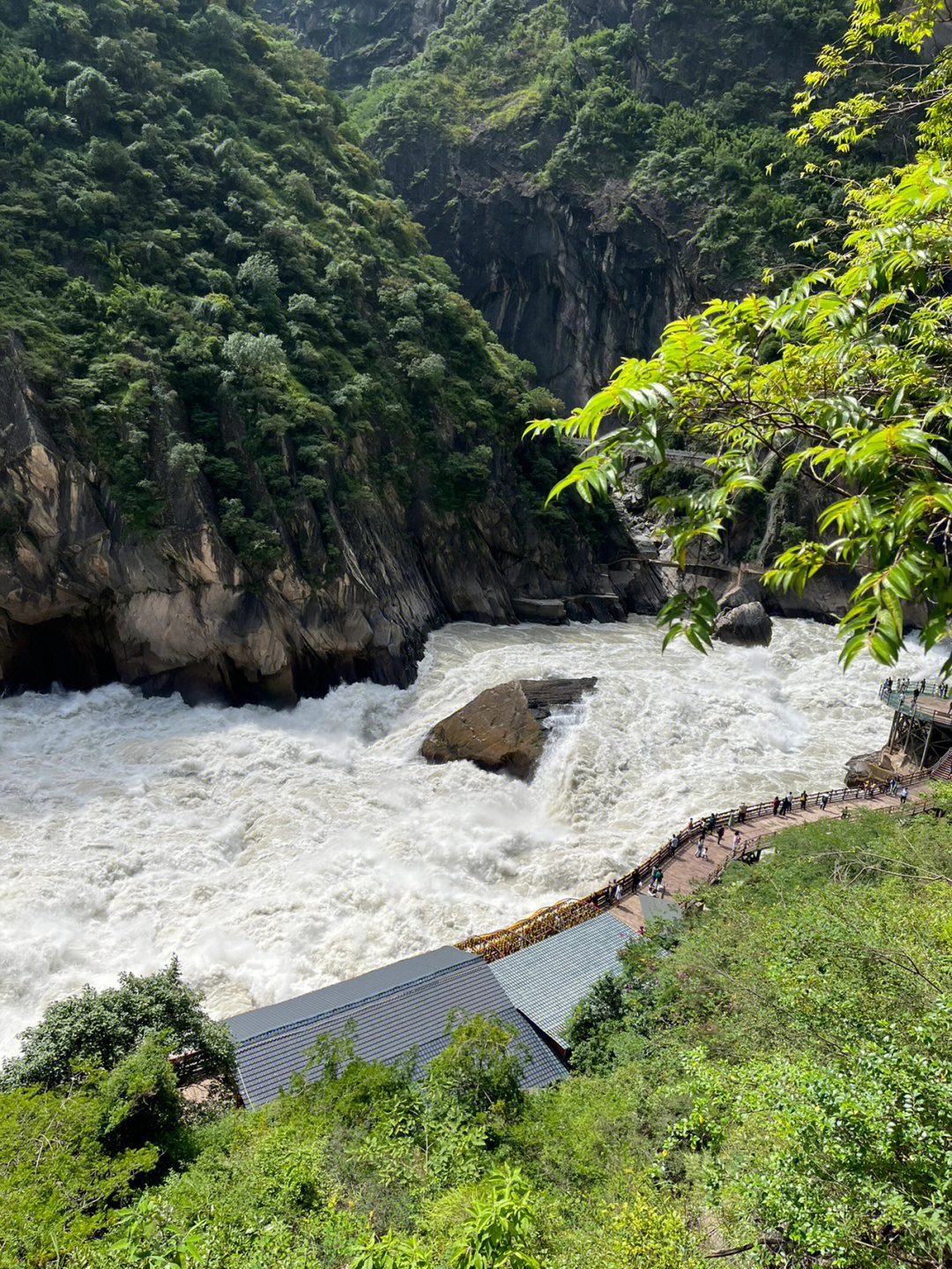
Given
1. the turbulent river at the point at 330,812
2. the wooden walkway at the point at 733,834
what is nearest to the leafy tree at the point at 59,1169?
the turbulent river at the point at 330,812

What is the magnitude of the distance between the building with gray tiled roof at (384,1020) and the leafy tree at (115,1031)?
18.4 inches

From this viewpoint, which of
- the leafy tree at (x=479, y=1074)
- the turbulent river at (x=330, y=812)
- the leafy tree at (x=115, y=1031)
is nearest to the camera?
the leafy tree at (x=479, y=1074)

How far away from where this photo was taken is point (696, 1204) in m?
5.97

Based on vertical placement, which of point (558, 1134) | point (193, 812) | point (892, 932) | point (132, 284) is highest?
point (132, 284)

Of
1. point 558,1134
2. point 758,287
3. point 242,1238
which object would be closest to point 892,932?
point 558,1134

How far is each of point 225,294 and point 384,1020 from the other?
89.4 ft

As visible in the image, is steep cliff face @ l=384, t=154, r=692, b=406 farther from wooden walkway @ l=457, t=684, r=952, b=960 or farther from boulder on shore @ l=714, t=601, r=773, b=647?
wooden walkway @ l=457, t=684, r=952, b=960

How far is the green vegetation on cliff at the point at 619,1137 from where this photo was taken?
4520 millimetres

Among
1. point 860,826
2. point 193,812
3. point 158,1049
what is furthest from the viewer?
point 193,812

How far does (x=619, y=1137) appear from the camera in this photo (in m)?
7.41

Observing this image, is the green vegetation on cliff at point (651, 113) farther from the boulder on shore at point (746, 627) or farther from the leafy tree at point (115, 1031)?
the leafy tree at point (115, 1031)

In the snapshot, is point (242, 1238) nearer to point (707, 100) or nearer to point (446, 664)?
point (446, 664)

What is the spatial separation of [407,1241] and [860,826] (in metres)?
11.9

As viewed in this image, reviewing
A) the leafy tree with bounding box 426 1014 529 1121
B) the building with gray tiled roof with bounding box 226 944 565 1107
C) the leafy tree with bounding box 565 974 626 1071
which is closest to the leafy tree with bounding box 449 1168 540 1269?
the leafy tree with bounding box 426 1014 529 1121
